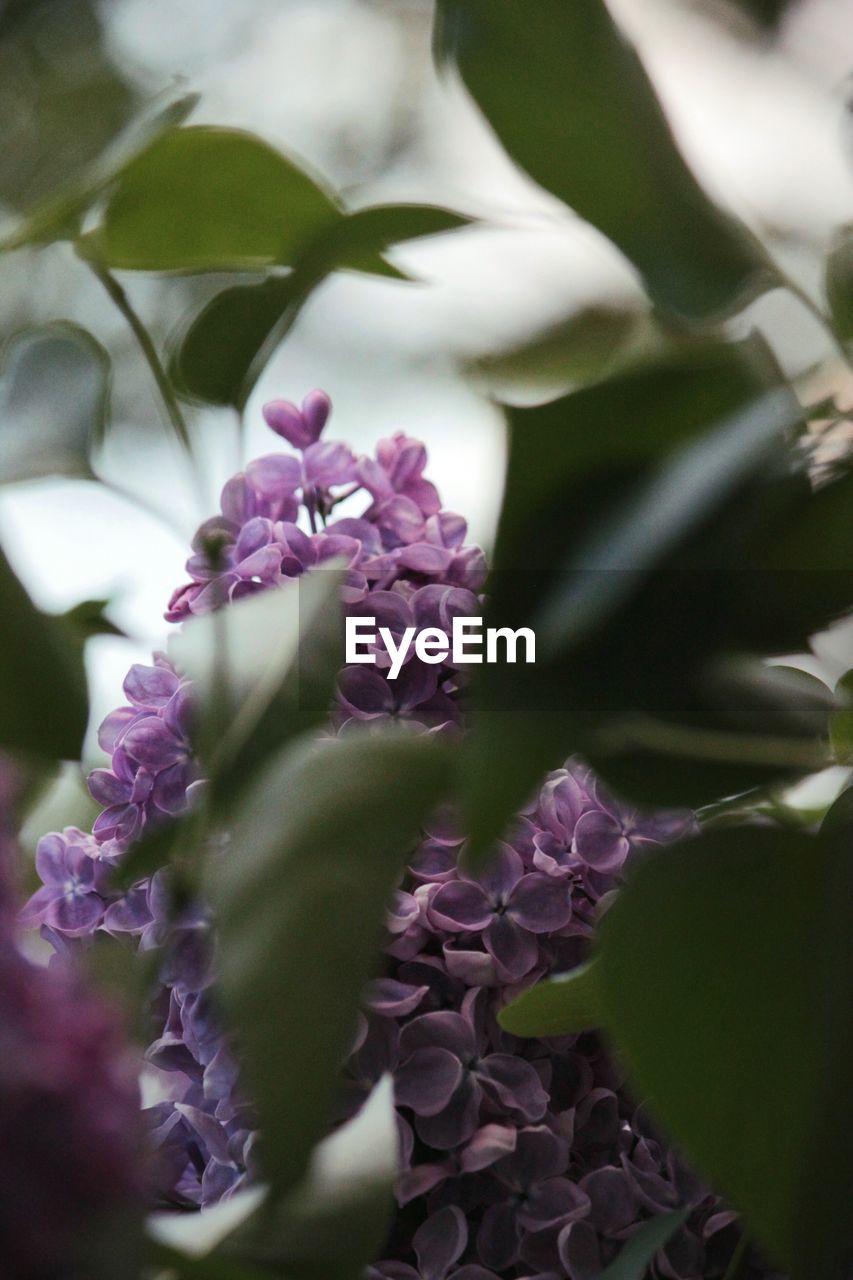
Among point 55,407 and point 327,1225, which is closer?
point 327,1225

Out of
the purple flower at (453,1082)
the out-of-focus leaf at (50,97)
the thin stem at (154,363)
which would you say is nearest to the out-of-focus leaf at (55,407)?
the thin stem at (154,363)

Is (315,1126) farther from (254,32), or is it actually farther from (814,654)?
(254,32)

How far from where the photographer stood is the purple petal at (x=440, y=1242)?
201 millimetres

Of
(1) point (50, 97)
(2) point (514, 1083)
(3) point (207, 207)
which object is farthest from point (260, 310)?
(1) point (50, 97)

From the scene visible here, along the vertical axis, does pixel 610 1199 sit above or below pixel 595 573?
below

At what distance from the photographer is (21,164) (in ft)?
1.55

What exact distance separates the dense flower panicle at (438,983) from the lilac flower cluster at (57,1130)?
105 mm

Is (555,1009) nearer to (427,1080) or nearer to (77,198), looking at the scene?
(427,1080)

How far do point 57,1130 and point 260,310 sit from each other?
16cm

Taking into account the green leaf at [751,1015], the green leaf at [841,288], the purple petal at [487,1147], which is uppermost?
the green leaf at [841,288]

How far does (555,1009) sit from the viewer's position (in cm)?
20

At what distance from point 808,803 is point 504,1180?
0.13 meters

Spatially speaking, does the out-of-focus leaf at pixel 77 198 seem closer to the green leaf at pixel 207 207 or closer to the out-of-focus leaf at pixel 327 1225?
the green leaf at pixel 207 207

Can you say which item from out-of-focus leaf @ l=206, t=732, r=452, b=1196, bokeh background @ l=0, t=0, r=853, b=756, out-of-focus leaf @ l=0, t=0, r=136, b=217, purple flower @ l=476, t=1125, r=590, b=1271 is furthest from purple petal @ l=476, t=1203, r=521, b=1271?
out-of-focus leaf @ l=0, t=0, r=136, b=217
